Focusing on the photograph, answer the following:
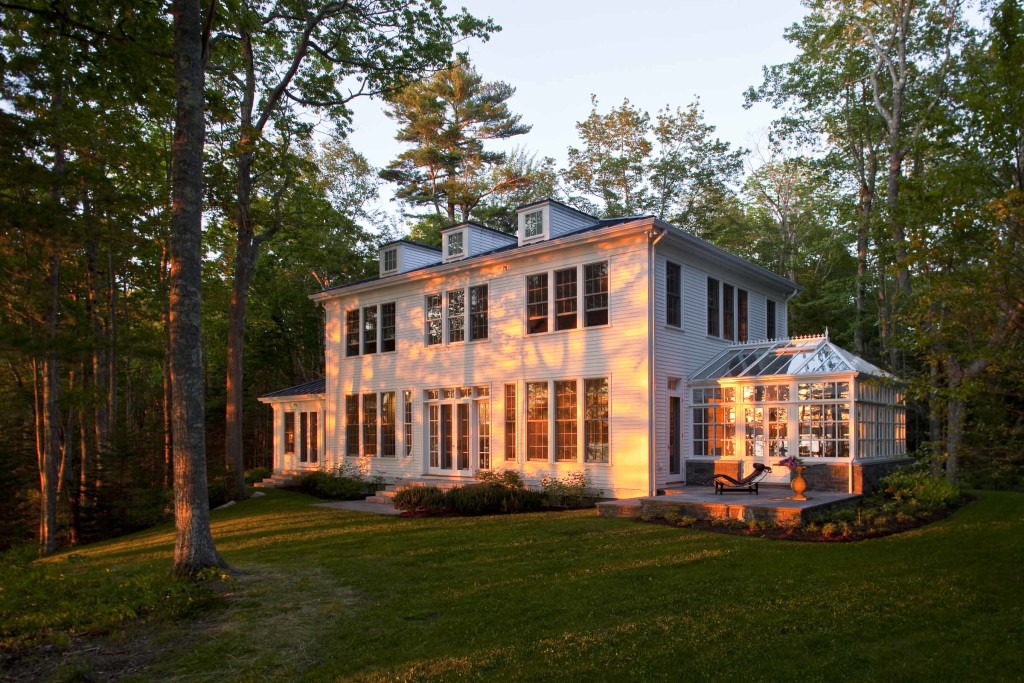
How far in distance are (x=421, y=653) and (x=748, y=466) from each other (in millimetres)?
10410

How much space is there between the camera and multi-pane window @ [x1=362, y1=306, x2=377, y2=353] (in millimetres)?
21109

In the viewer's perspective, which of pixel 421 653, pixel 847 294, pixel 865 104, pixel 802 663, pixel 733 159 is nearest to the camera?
pixel 802 663

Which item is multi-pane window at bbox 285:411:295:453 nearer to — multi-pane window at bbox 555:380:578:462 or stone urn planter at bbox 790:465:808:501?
multi-pane window at bbox 555:380:578:462

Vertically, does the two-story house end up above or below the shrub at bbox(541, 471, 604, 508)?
above

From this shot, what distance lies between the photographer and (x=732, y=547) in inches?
380

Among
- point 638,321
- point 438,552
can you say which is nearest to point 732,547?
point 438,552

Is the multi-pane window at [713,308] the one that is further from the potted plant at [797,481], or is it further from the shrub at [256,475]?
the shrub at [256,475]

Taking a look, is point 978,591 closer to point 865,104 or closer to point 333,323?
point 333,323

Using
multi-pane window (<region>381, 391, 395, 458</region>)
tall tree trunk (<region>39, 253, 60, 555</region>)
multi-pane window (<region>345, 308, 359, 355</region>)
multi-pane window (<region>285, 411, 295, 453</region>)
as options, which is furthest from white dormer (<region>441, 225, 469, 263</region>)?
tall tree trunk (<region>39, 253, 60, 555</region>)

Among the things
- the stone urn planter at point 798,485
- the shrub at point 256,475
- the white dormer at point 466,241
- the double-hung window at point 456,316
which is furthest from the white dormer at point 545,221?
the shrub at point 256,475

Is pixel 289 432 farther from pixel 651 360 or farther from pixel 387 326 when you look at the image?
pixel 651 360

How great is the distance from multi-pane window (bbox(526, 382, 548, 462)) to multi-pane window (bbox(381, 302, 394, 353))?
5544 mm

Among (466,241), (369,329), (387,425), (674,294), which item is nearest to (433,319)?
(466,241)

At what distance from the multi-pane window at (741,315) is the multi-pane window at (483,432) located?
6611mm
